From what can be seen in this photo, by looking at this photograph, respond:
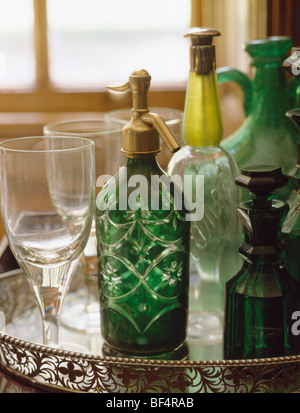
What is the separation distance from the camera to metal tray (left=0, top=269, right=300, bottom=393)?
452mm

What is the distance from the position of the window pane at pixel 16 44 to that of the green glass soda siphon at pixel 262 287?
1.73m

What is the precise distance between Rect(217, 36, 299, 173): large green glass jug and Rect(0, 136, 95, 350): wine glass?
0.16 m

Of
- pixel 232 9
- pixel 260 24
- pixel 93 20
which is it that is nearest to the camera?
pixel 260 24

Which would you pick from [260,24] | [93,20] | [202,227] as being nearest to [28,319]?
[202,227]

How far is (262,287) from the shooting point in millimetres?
460

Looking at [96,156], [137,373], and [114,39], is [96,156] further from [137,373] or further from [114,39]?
[114,39]

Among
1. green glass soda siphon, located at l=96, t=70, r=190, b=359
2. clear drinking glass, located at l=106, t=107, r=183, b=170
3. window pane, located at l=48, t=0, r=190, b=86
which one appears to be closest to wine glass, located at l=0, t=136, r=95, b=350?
green glass soda siphon, located at l=96, t=70, r=190, b=359

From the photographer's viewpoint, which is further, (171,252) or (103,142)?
(103,142)

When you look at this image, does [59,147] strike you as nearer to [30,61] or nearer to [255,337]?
[255,337]

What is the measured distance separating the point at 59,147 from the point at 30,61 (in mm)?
1645

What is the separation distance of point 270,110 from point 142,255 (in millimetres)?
192

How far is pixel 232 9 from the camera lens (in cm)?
161

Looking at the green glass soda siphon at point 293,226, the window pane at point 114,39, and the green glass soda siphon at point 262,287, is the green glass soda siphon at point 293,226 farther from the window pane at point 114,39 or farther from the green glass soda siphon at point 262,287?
the window pane at point 114,39

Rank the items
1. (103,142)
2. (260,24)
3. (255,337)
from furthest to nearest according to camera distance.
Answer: (260,24)
(103,142)
(255,337)
